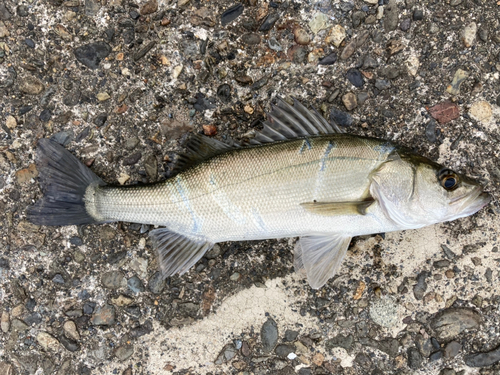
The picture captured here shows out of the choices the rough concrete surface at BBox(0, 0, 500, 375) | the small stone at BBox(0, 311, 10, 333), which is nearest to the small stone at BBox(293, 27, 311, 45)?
the rough concrete surface at BBox(0, 0, 500, 375)

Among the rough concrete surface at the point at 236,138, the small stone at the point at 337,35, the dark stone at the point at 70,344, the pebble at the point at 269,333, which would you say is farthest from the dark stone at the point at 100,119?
the pebble at the point at 269,333

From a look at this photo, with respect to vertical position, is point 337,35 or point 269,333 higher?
point 337,35

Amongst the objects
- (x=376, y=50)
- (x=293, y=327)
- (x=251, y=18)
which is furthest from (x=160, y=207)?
(x=376, y=50)

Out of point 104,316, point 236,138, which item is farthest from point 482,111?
point 104,316

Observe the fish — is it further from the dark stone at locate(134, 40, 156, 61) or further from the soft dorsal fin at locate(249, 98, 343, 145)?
the dark stone at locate(134, 40, 156, 61)

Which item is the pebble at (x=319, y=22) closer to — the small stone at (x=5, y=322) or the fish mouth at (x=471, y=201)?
the fish mouth at (x=471, y=201)

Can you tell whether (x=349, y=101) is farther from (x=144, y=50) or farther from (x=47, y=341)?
(x=47, y=341)
